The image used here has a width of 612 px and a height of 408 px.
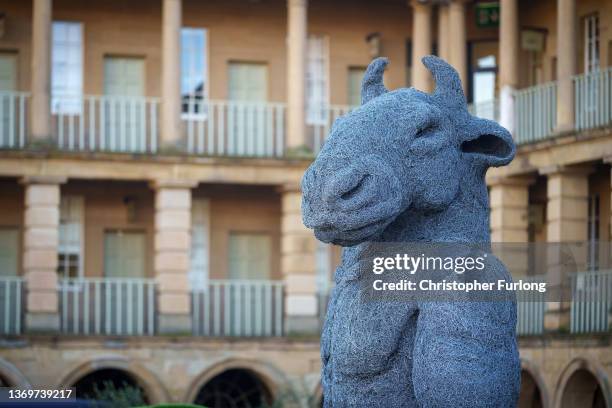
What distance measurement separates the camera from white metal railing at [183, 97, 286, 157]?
33.5 metres

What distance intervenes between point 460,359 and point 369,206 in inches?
43.0

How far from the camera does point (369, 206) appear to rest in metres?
10.3

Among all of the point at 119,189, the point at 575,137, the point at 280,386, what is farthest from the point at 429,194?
the point at 119,189

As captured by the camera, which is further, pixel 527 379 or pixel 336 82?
pixel 336 82

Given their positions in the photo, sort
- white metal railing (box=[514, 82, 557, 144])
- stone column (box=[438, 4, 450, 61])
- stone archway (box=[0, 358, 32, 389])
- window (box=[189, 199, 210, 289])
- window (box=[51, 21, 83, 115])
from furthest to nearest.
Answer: window (box=[189, 199, 210, 289]) < window (box=[51, 21, 83, 115]) < stone column (box=[438, 4, 450, 61]) < white metal railing (box=[514, 82, 557, 144]) < stone archway (box=[0, 358, 32, 389])

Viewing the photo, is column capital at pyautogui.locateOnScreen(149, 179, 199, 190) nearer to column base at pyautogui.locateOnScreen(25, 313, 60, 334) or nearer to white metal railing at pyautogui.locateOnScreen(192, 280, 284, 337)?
white metal railing at pyautogui.locateOnScreen(192, 280, 284, 337)

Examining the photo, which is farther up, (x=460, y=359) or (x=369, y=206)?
(x=369, y=206)

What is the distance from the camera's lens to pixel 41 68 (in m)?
31.8

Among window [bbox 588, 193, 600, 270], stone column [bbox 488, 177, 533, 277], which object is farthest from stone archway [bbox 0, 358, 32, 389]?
window [bbox 588, 193, 600, 270]

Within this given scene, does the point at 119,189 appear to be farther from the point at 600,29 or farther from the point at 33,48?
the point at 600,29

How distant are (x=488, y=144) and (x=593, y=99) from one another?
18625 millimetres

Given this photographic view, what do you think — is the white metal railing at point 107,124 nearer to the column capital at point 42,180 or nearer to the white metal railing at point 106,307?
the column capital at point 42,180

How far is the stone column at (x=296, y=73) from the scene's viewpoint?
33.1 meters

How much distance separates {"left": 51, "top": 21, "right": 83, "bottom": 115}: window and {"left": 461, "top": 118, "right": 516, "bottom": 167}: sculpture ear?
2324cm
